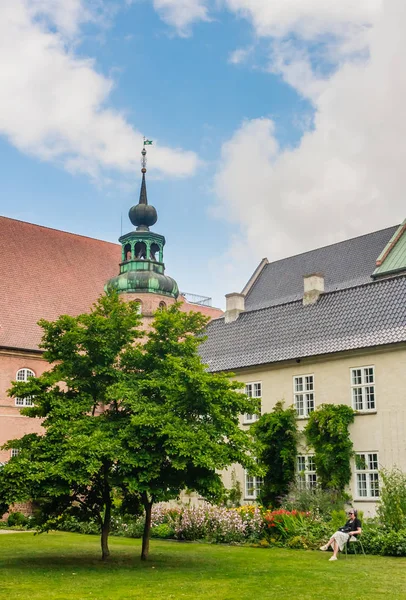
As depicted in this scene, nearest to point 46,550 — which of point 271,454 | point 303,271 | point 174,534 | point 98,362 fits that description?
point 174,534

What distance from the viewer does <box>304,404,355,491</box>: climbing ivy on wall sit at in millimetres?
25266

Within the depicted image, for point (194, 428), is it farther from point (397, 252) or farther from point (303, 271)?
point (303, 271)

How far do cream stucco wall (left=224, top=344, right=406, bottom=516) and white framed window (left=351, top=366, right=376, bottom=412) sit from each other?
171 mm

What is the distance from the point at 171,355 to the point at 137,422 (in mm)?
2215

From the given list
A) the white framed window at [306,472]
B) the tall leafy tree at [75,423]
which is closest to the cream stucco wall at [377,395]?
the white framed window at [306,472]

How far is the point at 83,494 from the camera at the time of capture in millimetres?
17750

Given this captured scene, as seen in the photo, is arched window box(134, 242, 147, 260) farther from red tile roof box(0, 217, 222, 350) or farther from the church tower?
red tile roof box(0, 217, 222, 350)

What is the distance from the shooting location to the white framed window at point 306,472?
87.4 feet

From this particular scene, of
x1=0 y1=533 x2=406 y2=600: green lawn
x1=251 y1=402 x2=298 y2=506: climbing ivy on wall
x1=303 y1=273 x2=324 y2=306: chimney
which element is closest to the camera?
x1=0 y1=533 x2=406 y2=600: green lawn

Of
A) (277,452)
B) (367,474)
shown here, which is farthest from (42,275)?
(367,474)

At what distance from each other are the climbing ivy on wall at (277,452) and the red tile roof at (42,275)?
22.0 metres

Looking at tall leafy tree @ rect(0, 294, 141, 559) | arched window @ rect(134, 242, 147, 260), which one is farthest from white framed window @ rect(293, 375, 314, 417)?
arched window @ rect(134, 242, 147, 260)

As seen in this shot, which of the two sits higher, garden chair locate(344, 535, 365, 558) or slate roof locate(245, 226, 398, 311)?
slate roof locate(245, 226, 398, 311)

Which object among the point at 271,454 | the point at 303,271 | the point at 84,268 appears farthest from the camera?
the point at 84,268
